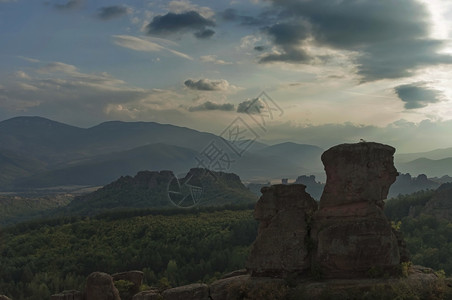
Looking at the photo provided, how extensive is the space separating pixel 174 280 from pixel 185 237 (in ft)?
80.6

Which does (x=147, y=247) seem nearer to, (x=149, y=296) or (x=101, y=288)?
(x=101, y=288)

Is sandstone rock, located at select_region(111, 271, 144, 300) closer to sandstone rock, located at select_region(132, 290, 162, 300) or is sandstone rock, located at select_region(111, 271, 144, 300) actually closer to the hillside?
sandstone rock, located at select_region(132, 290, 162, 300)

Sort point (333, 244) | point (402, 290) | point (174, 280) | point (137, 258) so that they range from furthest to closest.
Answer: point (137, 258), point (174, 280), point (333, 244), point (402, 290)

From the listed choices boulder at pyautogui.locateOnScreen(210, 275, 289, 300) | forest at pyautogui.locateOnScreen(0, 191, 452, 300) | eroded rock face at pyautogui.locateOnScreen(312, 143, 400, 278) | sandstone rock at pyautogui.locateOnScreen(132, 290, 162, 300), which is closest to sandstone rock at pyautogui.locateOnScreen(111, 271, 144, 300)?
sandstone rock at pyautogui.locateOnScreen(132, 290, 162, 300)

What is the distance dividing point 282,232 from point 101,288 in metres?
17.1

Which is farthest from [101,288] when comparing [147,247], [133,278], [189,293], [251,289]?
[147,247]

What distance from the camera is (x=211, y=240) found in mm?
108625

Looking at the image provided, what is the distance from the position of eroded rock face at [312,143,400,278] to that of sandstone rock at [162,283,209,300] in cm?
899

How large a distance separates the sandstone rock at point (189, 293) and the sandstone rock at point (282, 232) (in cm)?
411

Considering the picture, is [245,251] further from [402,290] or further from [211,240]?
[402,290]

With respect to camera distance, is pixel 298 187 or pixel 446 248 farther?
pixel 446 248

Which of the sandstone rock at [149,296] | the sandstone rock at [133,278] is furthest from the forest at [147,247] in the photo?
the sandstone rock at [149,296]

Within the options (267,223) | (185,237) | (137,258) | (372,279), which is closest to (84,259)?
(137,258)

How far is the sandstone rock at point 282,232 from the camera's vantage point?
32.5 metres
